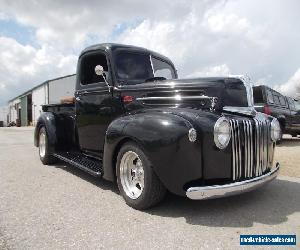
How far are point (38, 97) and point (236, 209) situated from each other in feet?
136

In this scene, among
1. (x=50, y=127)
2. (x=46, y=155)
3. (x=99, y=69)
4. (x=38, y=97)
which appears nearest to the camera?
(x=99, y=69)

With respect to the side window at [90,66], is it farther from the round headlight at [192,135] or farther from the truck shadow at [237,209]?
the round headlight at [192,135]

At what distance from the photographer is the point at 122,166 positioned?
462 centimetres

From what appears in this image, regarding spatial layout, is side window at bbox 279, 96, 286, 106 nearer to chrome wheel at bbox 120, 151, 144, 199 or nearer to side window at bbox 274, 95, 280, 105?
side window at bbox 274, 95, 280, 105

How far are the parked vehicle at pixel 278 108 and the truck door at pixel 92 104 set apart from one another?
5987mm

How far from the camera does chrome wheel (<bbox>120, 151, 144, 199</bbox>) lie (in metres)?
4.48

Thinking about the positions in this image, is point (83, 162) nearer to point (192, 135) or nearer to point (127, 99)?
point (127, 99)

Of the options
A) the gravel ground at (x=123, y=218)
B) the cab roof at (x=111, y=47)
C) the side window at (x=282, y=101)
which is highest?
the cab roof at (x=111, y=47)

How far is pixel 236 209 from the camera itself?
172 inches

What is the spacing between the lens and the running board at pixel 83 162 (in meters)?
5.25

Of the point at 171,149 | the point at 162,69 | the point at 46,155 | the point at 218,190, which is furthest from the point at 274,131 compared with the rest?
the point at 46,155

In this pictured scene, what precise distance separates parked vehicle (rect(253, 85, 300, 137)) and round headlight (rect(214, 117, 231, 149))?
Answer: 7.06m

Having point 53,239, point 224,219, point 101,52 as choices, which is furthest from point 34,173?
point 224,219

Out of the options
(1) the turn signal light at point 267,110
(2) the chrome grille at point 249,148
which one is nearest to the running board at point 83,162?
(2) the chrome grille at point 249,148
